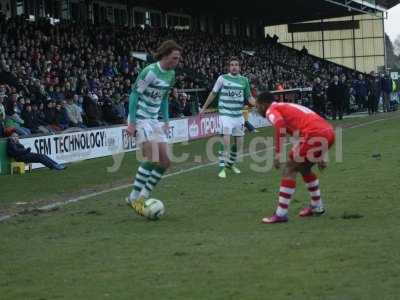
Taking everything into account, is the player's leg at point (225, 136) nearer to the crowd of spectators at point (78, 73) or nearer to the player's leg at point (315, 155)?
the crowd of spectators at point (78, 73)

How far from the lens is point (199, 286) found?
6688mm

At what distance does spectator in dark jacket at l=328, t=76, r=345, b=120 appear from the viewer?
125 ft

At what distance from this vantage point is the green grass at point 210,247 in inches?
262

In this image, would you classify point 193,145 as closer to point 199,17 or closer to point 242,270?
point 242,270

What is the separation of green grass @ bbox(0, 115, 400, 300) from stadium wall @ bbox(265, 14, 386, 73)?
188 ft

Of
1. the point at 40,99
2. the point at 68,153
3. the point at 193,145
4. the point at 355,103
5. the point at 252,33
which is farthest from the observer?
the point at 252,33

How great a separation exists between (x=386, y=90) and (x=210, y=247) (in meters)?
37.0

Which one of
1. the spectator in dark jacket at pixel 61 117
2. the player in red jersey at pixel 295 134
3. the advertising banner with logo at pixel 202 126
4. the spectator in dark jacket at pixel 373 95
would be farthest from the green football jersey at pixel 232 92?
the spectator in dark jacket at pixel 373 95

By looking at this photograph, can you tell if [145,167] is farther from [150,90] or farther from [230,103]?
[230,103]

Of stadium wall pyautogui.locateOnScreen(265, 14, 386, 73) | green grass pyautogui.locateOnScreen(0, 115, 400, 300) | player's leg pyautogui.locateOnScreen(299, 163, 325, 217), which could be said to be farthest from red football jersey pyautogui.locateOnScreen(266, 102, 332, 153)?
stadium wall pyautogui.locateOnScreen(265, 14, 386, 73)

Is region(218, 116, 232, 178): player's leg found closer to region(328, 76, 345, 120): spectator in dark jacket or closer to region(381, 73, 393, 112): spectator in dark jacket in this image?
region(328, 76, 345, 120): spectator in dark jacket

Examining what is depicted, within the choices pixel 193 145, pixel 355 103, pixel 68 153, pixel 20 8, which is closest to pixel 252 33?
pixel 355 103

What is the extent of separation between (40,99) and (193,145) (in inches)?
192

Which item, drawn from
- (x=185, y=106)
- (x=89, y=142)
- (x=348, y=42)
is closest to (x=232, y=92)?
(x=89, y=142)
